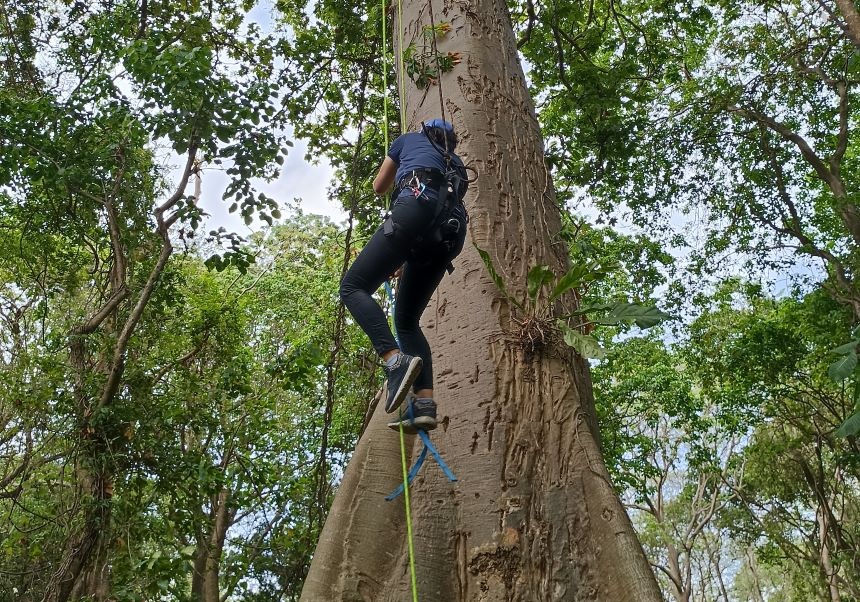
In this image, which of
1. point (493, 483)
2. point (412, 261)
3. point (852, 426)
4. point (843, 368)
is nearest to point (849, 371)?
point (843, 368)

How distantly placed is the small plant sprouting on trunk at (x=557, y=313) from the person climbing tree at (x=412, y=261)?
34 centimetres

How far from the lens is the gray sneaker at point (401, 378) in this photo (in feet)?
7.75

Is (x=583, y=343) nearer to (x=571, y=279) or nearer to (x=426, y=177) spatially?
(x=571, y=279)

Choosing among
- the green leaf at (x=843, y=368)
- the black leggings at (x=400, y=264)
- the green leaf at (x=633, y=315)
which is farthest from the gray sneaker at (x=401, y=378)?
the green leaf at (x=843, y=368)

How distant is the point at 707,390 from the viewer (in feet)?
36.8

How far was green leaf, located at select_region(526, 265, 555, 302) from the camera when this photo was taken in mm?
2814

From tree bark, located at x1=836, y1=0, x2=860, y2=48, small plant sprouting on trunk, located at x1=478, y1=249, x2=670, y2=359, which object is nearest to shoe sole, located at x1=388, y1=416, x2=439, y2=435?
small plant sprouting on trunk, located at x1=478, y1=249, x2=670, y2=359

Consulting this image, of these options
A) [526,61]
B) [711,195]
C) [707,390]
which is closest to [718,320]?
[707,390]

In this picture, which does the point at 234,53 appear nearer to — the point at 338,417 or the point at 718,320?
the point at 338,417

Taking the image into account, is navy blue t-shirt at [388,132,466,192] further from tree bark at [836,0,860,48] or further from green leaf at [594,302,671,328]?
tree bark at [836,0,860,48]

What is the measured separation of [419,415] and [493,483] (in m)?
0.38

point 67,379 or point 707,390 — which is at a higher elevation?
point 707,390

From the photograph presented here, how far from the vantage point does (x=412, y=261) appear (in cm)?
265

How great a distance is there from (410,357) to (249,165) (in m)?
3.66
